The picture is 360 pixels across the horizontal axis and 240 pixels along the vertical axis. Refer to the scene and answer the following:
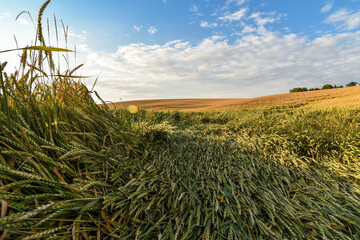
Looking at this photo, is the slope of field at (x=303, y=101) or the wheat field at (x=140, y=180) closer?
the wheat field at (x=140, y=180)

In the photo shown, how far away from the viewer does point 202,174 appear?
Answer: 165cm

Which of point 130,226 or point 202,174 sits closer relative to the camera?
point 130,226

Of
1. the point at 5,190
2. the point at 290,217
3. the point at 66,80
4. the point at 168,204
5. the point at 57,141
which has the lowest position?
the point at 290,217

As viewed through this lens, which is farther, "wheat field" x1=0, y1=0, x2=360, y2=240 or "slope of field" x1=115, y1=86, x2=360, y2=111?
"slope of field" x1=115, y1=86, x2=360, y2=111

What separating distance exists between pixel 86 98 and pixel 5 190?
1.21m

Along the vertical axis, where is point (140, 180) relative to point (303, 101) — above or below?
below

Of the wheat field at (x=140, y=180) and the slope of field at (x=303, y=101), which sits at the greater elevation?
the slope of field at (x=303, y=101)

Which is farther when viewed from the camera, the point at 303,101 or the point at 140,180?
the point at 303,101

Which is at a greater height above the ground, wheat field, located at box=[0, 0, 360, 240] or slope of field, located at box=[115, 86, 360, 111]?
slope of field, located at box=[115, 86, 360, 111]

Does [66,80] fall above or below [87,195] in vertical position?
above

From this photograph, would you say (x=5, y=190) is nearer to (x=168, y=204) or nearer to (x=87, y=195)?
(x=87, y=195)

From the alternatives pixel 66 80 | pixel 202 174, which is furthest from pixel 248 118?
pixel 66 80

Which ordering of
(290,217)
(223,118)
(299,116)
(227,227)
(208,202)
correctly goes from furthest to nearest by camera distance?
1. (223,118)
2. (299,116)
3. (208,202)
4. (290,217)
5. (227,227)

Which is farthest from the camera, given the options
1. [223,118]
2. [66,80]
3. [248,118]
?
[223,118]
